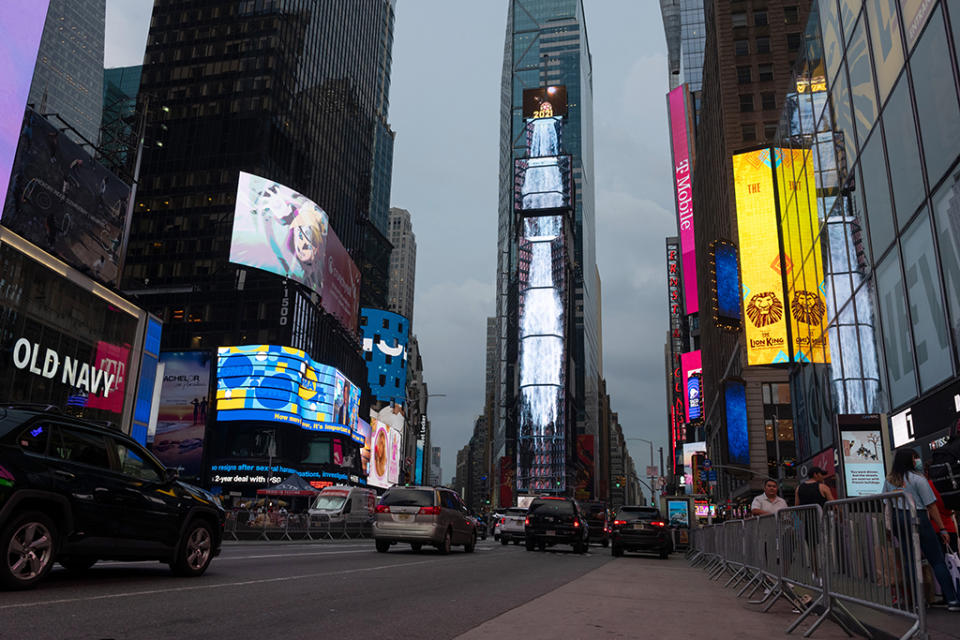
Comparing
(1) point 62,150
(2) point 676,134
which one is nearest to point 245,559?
(1) point 62,150

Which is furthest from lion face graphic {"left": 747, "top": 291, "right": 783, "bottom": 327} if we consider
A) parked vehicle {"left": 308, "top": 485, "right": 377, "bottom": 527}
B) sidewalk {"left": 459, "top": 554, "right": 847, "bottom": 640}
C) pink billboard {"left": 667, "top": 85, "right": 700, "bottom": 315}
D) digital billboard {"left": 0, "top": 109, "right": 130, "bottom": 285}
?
pink billboard {"left": 667, "top": 85, "right": 700, "bottom": 315}

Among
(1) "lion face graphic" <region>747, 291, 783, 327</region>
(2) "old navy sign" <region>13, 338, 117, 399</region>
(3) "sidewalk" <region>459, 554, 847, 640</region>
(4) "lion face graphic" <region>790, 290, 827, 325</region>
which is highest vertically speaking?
(1) "lion face graphic" <region>747, 291, 783, 327</region>

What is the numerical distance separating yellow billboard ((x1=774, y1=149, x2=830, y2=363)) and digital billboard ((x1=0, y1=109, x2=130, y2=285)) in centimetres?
3201

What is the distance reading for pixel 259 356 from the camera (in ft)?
254

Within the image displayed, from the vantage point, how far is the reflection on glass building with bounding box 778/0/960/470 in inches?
577

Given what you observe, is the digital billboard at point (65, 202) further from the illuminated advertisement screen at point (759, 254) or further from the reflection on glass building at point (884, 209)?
the illuminated advertisement screen at point (759, 254)

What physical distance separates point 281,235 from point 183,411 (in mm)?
21540

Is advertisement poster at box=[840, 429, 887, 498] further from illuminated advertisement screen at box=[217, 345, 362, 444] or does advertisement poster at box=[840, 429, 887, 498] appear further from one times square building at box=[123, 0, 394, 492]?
one times square building at box=[123, 0, 394, 492]

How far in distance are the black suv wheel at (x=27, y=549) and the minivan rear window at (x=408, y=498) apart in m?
11.7

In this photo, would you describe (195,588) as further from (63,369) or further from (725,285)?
(725,285)

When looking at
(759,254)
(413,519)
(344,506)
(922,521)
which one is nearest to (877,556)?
(922,521)

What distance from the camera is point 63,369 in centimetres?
3562

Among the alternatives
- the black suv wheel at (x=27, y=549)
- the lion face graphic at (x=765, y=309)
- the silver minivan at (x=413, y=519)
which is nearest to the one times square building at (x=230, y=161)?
the lion face graphic at (x=765, y=309)

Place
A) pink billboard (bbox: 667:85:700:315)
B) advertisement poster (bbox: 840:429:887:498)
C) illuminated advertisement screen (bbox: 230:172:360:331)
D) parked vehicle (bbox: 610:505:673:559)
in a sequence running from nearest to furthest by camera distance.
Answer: advertisement poster (bbox: 840:429:887:498) < parked vehicle (bbox: 610:505:673:559) < illuminated advertisement screen (bbox: 230:172:360:331) < pink billboard (bbox: 667:85:700:315)
